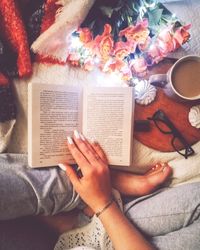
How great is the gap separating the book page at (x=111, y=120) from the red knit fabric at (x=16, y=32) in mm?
185

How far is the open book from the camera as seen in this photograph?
Result: 0.83 metres

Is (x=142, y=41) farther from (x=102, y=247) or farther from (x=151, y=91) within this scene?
(x=102, y=247)

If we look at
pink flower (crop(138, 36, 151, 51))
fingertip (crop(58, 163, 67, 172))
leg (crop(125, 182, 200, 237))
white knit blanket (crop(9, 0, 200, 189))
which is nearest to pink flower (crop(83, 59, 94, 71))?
white knit blanket (crop(9, 0, 200, 189))

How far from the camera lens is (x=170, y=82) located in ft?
2.59

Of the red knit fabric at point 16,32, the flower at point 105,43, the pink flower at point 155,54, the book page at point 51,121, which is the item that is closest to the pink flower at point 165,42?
the pink flower at point 155,54

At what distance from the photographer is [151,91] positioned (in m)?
0.87

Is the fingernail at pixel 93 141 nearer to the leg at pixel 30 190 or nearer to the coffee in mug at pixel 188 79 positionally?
the leg at pixel 30 190

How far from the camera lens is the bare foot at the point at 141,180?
914 millimetres

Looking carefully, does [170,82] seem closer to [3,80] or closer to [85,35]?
[85,35]

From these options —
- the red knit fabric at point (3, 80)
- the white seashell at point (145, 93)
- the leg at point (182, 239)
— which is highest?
the red knit fabric at point (3, 80)

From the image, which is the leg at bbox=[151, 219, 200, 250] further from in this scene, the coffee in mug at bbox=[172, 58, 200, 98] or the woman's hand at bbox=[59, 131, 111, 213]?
the coffee in mug at bbox=[172, 58, 200, 98]

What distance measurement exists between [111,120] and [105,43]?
0.21m

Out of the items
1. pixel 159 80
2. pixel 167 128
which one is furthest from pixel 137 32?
pixel 167 128

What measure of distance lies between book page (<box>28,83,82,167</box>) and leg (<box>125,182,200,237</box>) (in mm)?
242
